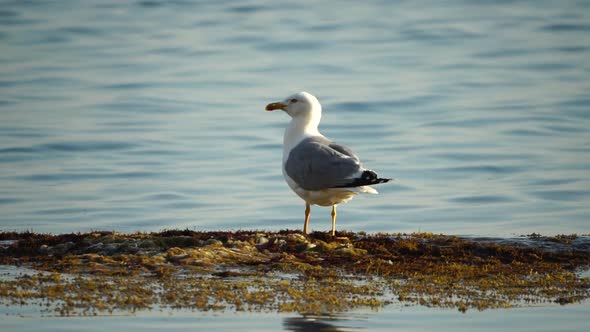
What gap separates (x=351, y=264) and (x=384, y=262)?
342mm

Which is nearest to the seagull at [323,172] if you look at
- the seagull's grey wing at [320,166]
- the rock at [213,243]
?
the seagull's grey wing at [320,166]

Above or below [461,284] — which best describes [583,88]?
above

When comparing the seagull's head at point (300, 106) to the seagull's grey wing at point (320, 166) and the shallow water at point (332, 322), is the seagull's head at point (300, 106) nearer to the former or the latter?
the seagull's grey wing at point (320, 166)

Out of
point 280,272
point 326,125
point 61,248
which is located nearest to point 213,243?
point 280,272

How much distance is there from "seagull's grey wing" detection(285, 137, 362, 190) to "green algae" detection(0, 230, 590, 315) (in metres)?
0.59

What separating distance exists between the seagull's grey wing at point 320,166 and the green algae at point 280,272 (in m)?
0.59

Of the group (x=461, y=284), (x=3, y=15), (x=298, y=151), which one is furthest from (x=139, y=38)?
(x=461, y=284)

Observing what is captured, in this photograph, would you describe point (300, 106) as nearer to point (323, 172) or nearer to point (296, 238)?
point (323, 172)

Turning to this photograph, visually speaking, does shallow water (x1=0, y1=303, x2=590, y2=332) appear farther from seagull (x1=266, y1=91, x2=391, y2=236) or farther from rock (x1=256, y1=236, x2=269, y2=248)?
seagull (x1=266, y1=91, x2=391, y2=236)

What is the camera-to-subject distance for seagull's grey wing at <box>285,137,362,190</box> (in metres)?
11.2

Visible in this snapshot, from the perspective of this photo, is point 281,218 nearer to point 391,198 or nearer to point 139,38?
point 391,198

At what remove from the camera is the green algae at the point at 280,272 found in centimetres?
848

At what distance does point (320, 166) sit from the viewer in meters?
11.3

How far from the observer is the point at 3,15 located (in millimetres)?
44938
